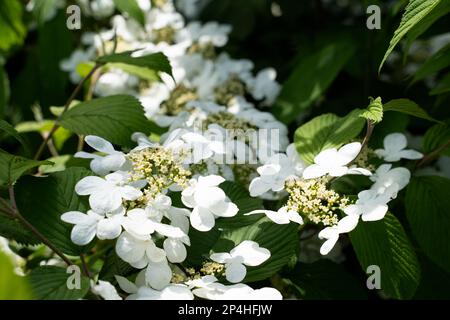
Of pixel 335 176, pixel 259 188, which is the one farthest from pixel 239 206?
pixel 335 176

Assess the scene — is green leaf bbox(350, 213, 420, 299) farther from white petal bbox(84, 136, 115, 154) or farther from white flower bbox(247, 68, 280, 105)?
white flower bbox(247, 68, 280, 105)

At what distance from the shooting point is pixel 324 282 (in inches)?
40.4

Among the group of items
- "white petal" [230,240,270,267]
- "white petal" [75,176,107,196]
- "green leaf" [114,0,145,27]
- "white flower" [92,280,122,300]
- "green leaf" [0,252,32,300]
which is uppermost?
"green leaf" [114,0,145,27]

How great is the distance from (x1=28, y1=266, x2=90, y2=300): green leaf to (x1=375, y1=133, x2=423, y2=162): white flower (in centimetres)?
51

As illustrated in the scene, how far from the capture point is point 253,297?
77 cm

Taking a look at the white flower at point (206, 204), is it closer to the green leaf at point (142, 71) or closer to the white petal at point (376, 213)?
the white petal at point (376, 213)

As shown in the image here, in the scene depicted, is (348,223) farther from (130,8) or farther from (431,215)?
(130,8)

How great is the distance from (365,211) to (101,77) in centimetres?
80

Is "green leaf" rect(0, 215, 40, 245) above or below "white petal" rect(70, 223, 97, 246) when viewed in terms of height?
below

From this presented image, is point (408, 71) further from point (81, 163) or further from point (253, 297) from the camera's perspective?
point (253, 297)

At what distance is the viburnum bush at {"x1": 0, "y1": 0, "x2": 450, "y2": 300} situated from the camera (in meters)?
0.82

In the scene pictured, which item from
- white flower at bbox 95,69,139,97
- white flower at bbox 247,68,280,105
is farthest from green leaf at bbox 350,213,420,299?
white flower at bbox 95,69,139,97

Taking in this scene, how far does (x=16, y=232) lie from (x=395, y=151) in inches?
22.7

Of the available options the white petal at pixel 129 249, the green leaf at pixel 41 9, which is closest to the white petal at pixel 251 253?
the white petal at pixel 129 249
